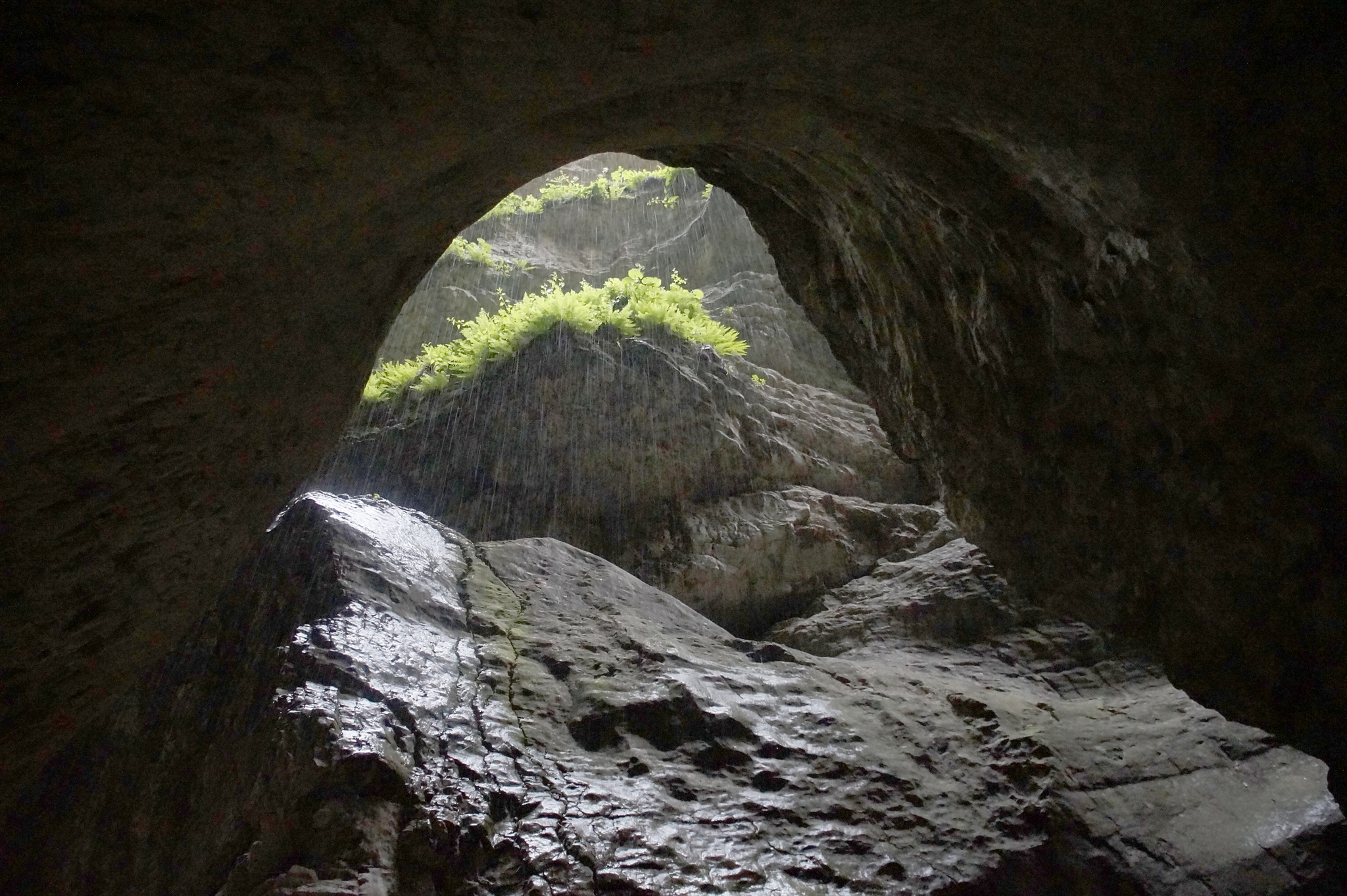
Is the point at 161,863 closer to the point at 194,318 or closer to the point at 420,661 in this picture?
the point at 420,661

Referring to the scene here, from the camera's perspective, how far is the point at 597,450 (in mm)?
8820

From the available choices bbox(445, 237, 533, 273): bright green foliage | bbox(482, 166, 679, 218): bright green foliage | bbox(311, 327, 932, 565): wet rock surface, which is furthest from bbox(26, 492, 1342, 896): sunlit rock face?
bbox(482, 166, 679, 218): bright green foliage

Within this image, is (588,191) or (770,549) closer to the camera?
(770,549)

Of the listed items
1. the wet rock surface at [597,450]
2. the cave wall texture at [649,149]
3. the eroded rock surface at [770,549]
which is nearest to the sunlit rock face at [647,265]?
the wet rock surface at [597,450]

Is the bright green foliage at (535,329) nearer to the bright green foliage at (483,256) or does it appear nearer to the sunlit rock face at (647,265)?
the sunlit rock face at (647,265)

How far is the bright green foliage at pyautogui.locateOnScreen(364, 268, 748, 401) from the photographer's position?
9531 mm

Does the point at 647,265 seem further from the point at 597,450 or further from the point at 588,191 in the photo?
the point at 597,450

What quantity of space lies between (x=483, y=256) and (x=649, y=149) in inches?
551

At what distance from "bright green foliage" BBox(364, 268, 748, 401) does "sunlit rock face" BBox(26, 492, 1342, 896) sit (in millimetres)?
4831

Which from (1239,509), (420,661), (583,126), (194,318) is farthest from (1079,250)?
(420,661)

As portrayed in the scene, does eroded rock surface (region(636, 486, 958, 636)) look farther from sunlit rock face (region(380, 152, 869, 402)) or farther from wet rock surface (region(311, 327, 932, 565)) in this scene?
sunlit rock face (region(380, 152, 869, 402))

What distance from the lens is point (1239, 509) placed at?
2.84 m

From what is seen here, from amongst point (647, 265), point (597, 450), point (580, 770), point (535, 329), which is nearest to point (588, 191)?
point (647, 265)

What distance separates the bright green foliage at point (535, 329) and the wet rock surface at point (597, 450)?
0.17 meters
